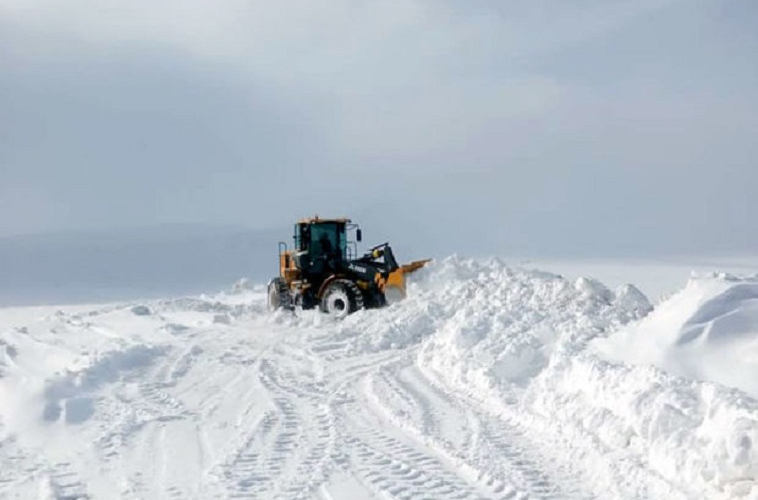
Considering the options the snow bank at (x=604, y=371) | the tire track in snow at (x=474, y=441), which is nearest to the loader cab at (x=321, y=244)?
the snow bank at (x=604, y=371)

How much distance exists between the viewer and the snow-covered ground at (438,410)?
21.4 feet

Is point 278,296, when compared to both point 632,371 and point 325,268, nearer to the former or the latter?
point 325,268

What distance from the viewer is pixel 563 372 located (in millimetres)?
9102

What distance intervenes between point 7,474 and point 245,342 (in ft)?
27.5

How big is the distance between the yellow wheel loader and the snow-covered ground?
14.4ft

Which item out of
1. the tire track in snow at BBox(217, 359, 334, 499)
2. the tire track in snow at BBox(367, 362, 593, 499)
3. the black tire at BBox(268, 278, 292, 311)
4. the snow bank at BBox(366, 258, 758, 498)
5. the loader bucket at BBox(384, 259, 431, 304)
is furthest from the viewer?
the black tire at BBox(268, 278, 292, 311)

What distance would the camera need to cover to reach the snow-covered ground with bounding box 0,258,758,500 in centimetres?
654

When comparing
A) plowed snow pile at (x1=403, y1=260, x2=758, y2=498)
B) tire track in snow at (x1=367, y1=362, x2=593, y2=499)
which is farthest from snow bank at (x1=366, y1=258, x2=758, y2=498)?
tire track in snow at (x1=367, y1=362, x2=593, y2=499)

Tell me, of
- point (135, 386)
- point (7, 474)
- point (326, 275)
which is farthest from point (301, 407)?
point (326, 275)

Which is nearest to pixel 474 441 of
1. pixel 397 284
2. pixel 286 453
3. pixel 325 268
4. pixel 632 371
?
pixel 632 371

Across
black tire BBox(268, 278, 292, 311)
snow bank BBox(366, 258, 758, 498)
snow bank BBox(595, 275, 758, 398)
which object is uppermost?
snow bank BBox(595, 275, 758, 398)

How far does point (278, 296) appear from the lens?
2062cm

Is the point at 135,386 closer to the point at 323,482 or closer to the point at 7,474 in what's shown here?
the point at 7,474

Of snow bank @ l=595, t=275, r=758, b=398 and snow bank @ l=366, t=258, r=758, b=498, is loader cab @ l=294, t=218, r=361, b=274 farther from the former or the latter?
snow bank @ l=595, t=275, r=758, b=398
